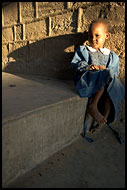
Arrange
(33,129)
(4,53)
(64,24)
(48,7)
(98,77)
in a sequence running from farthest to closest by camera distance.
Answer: (4,53) < (48,7) < (64,24) < (98,77) < (33,129)

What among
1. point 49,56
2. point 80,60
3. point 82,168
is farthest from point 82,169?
point 49,56

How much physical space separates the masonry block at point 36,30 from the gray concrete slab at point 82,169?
6.15 ft

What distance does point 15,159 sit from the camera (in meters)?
0.95

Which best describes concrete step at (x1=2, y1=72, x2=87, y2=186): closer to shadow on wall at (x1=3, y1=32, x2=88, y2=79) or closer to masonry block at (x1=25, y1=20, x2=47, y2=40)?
shadow on wall at (x1=3, y1=32, x2=88, y2=79)

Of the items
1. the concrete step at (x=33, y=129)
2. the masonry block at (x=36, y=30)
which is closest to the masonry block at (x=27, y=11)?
the masonry block at (x=36, y=30)

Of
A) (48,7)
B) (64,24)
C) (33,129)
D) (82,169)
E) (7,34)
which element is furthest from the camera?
(7,34)

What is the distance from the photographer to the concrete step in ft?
2.95

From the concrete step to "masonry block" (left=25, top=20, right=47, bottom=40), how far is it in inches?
59.9

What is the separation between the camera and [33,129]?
1.03 metres

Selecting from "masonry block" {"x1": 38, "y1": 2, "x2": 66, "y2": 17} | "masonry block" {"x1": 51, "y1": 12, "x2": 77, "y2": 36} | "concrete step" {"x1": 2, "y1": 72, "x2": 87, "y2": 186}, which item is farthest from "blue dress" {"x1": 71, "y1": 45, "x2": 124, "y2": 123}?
"masonry block" {"x1": 38, "y1": 2, "x2": 66, "y2": 17}

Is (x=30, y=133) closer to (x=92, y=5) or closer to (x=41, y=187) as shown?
(x=41, y=187)

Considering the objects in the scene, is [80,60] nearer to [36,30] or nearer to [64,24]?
[64,24]

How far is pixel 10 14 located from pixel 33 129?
2.82 meters

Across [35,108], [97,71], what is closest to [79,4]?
[97,71]
